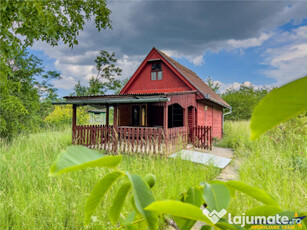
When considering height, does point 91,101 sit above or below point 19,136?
above

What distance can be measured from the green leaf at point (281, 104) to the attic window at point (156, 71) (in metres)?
12.9

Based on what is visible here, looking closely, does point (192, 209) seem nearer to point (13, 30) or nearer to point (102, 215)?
point (102, 215)

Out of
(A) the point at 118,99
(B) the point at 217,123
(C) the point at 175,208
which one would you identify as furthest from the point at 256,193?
(B) the point at 217,123

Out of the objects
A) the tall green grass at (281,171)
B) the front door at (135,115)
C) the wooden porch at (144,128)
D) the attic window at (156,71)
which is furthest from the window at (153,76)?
the tall green grass at (281,171)

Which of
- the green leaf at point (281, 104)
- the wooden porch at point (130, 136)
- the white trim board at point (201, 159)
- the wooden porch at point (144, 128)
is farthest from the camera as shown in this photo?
the wooden porch at point (130, 136)

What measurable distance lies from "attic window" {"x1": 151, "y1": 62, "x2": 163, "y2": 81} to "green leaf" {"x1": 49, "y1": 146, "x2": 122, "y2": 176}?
12812 mm

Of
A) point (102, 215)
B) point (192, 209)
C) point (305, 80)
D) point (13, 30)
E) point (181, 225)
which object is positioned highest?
point (13, 30)

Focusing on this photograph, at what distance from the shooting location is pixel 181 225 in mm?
455

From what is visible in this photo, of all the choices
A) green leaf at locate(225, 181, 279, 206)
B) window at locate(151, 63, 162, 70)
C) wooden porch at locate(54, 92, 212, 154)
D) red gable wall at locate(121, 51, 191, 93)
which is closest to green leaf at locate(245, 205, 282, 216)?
green leaf at locate(225, 181, 279, 206)

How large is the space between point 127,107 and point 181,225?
1277 centimetres

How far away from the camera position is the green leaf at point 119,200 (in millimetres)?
428

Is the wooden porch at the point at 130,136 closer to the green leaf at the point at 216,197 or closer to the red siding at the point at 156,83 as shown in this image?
the red siding at the point at 156,83

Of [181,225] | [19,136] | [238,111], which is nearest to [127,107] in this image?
[19,136]

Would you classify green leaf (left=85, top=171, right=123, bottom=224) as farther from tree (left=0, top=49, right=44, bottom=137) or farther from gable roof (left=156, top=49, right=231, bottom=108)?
gable roof (left=156, top=49, right=231, bottom=108)
